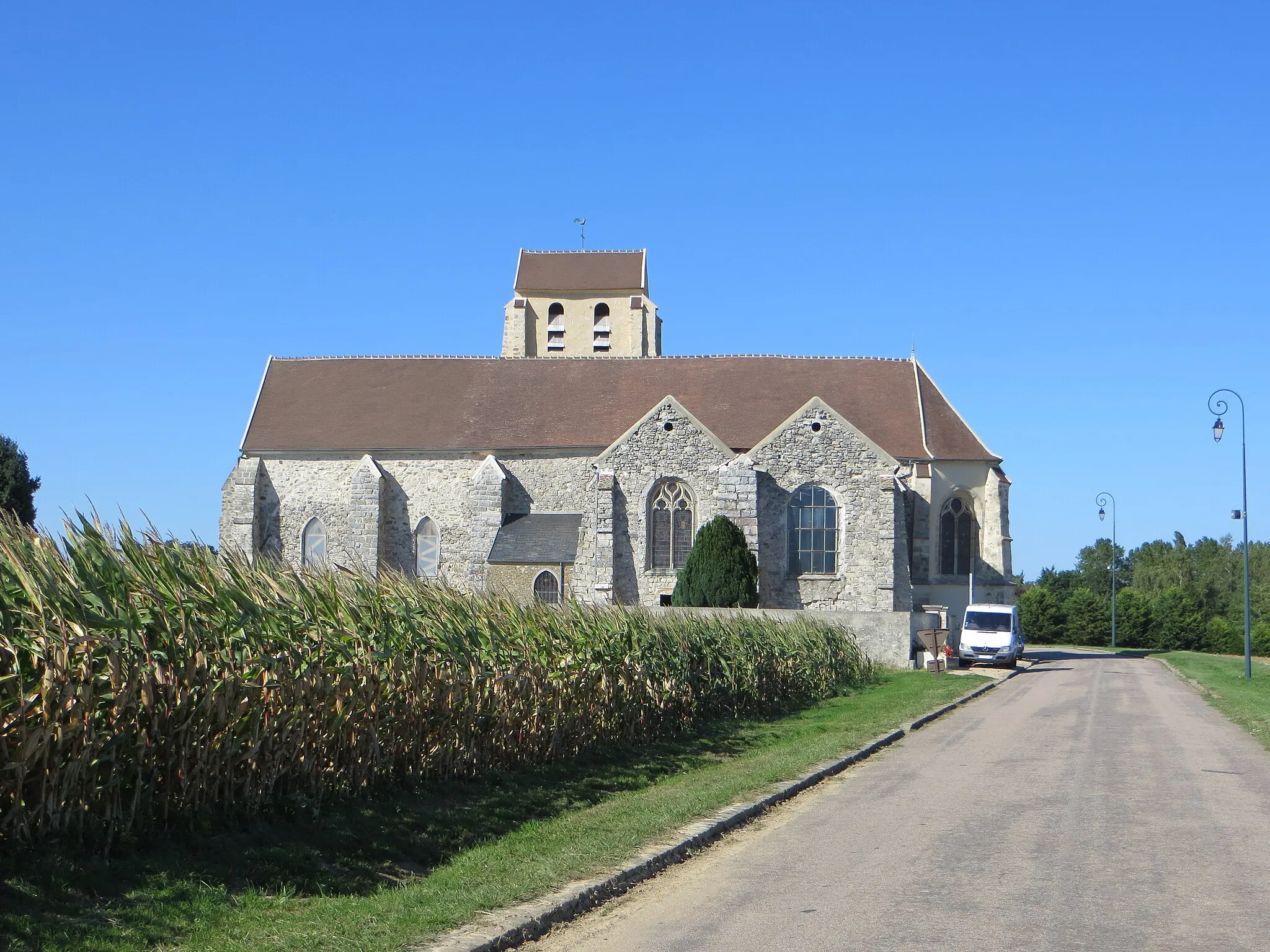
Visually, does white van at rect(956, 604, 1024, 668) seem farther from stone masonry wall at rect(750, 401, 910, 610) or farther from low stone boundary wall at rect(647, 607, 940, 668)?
low stone boundary wall at rect(647, 607, 940, 668)

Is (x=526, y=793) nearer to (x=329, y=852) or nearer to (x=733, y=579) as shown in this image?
(x=329, y=852)

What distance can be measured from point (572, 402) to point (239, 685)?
34442 mm

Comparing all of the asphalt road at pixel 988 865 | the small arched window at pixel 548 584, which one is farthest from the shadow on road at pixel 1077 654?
the asphalt road at pixel 988 865

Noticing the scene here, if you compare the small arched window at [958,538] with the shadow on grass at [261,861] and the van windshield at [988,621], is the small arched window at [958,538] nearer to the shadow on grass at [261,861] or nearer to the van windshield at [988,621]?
the van windshield at [988,621]

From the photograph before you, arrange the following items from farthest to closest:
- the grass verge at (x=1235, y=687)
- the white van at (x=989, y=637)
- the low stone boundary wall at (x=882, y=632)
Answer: the white van at (x=989, y=637) < the low stone boundary wall at (x=882, y=632) < the grass verge at (x=1235, y=687)

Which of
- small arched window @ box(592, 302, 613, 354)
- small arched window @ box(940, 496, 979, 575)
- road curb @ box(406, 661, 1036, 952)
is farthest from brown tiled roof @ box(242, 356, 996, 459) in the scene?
road curb @ box(406, 661, 1036, 952)

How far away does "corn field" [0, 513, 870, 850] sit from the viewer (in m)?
7.38

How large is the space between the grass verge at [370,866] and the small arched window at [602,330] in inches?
1688

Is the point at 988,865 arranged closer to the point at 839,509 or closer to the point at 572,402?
the point at 839,509

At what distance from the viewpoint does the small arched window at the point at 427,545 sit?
136 ft

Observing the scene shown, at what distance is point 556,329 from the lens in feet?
183

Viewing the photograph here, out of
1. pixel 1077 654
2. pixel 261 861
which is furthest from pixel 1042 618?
pixel 261 861

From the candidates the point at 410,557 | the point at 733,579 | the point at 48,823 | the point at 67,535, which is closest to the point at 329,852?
the point at 48,823

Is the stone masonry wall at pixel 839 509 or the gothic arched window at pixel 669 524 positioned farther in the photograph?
the gothic arched window at pixel 669 524
